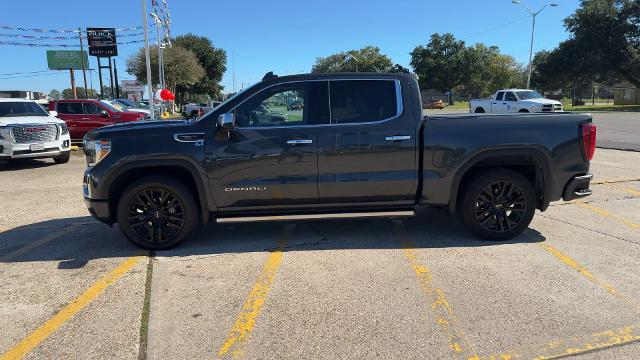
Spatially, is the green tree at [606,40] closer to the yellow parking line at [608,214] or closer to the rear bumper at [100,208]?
the yellow parking line at [608,214]

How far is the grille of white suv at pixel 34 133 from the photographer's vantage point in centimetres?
1173

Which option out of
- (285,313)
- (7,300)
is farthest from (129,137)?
(285,313)

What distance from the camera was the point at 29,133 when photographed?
11930 millimetres

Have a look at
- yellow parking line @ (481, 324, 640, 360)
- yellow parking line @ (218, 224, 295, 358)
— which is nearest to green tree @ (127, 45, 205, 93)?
yellow parking line @ (218, 224, 295, 358)

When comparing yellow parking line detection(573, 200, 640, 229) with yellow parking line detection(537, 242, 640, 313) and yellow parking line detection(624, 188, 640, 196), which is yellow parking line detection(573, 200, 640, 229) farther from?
yellow parking line detection(537, 242, 640, 313)

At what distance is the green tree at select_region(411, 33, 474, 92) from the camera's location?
8556cm

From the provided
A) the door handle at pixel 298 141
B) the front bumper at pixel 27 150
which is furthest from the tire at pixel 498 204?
the front bumper at pixel 27 150

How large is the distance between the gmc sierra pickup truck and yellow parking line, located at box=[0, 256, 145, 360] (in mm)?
605

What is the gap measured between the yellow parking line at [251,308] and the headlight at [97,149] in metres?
2.05

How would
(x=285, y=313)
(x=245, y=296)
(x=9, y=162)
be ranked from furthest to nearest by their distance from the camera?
(x=9, y=162), (x=245, y=296), (x=285, y=313)

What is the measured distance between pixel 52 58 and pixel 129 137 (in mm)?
76990

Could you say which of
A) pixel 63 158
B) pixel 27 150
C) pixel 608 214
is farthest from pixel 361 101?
pixel 63 158

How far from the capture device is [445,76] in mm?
85688

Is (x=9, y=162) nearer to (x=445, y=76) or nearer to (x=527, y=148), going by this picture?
(x=527, y=148)
